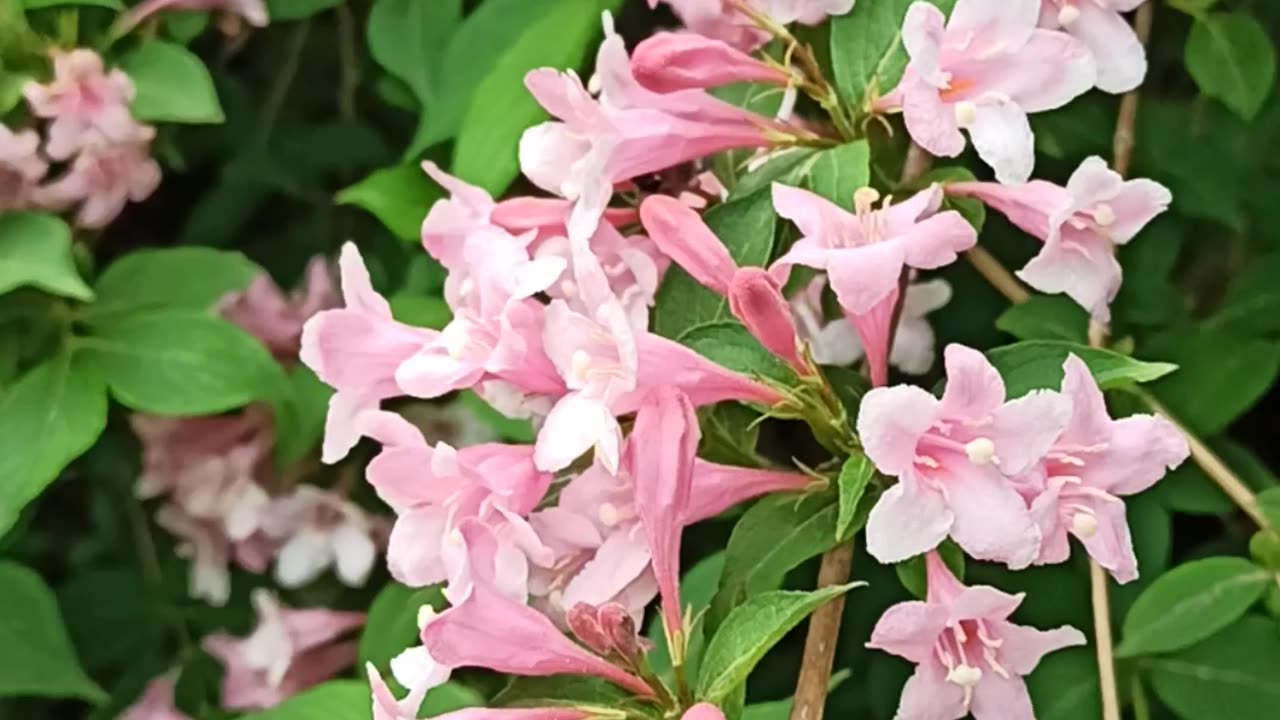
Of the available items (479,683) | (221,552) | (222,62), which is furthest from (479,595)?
(222,62)

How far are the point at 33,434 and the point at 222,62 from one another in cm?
49

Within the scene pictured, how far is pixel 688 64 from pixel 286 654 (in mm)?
562

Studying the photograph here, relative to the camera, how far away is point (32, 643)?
0.98m

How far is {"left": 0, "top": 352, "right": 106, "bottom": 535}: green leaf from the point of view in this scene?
877 mm

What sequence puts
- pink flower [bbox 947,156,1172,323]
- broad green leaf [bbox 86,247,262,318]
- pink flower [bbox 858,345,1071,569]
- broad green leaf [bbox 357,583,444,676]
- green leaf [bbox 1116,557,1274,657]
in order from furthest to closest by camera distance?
broad green leaf [bbox 86,247,262,318] → broad green leaf [bbox 357,583,444,676] → green leaf [bbox 1116,557,1274,657] → pink flower [bbox 947,156,1172,323] → pink flower [bbox 858,345,1071,569]

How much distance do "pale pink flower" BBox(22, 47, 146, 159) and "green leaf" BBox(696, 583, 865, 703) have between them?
1.91 ft

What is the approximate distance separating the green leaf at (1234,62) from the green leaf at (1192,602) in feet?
0.99

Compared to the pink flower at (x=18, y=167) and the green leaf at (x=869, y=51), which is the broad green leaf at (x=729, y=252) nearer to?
the green leaf at (x=869, y=51)

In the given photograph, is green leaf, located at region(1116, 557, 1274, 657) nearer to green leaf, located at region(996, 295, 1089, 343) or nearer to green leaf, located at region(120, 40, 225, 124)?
green leaf, located at region(996, 295, 1089, 343)

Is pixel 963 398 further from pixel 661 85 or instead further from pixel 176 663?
pixel 176 663

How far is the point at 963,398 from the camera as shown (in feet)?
1.81

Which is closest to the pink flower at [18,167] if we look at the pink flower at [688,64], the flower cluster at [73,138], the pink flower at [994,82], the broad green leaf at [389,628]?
the flower cluster at [73,138]

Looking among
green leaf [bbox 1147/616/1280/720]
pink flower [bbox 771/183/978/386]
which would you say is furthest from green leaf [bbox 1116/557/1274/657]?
pink flower [bbox 771/183/978/386]

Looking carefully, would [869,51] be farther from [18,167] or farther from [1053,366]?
Answer: [18,167]
